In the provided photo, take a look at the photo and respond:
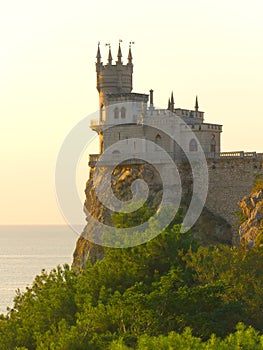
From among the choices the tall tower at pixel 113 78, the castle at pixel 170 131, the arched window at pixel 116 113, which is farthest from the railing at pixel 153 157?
the tall tower at pixel 113 78

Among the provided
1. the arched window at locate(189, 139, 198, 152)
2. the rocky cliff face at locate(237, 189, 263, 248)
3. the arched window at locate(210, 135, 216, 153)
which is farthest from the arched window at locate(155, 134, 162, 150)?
the rocky cliff face at locate(237, 189, 263, 248)

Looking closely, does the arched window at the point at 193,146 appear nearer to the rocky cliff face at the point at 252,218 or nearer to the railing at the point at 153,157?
the railing at the point at 153,157

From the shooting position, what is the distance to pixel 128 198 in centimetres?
7862

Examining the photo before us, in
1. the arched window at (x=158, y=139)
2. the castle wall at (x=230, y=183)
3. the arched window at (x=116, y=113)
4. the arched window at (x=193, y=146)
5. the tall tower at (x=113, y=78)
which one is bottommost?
the castle wall at (x=230, y=183)

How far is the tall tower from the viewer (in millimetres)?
86375

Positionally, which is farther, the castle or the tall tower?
the tall tower

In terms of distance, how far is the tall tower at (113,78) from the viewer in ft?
283

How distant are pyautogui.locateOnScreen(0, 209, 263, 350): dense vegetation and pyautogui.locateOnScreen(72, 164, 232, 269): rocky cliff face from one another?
26.6m

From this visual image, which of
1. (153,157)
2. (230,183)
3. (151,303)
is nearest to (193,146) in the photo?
(153,157)

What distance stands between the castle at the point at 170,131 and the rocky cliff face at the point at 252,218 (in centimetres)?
889

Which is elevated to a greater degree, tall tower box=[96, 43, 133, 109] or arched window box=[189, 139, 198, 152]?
tall tower box=[96, 43, 133, 109]

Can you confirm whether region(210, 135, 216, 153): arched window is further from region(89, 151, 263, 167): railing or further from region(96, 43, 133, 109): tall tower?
region(96, 43, 133, 109): tall tower

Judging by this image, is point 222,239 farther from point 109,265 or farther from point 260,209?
point 109,265

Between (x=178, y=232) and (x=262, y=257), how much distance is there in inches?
168
